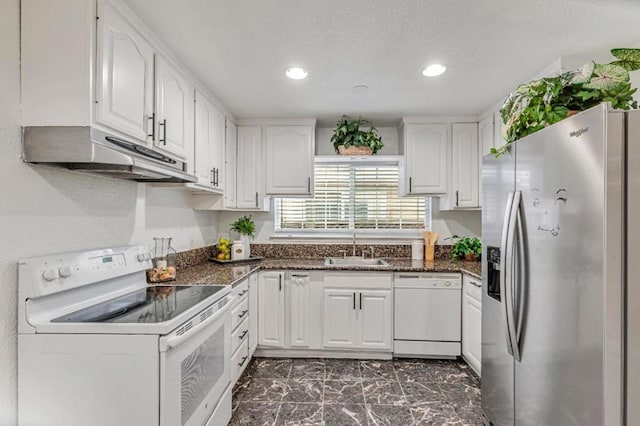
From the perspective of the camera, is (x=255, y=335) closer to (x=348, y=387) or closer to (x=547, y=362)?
(x=348, y=387)

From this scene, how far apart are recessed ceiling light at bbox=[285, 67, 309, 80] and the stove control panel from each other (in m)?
1.54

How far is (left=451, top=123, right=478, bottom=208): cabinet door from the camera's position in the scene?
3.35m

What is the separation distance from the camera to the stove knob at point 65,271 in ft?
4.92

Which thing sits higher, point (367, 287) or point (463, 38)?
point (463, 38)

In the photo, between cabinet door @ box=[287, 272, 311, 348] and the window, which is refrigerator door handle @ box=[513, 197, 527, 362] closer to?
cabinet door @ box=[287, 272, 311, 348]

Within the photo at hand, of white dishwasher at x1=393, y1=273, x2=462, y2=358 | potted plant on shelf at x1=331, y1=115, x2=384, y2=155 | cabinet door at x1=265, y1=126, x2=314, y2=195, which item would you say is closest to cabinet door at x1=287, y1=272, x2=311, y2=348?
white dishwasher at x1=393, y1=273, x2=462, y2=358

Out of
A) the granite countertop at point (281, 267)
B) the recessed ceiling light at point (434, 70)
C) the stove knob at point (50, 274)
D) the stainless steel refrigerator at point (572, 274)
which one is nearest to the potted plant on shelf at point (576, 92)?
the stainless steel refrigerator at point (572, 274)

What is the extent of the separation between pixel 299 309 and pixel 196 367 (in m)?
1.56

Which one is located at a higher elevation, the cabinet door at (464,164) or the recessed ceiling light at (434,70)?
the recessed ceiling light at (434,70)

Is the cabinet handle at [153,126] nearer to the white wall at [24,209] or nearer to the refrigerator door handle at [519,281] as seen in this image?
the white wall at [24,209]

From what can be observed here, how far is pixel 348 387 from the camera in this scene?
260 centimetres

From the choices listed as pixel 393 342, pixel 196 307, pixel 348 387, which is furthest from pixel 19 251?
pixel 393 342

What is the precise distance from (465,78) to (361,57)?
0.87 meters

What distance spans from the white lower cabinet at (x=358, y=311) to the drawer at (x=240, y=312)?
723mm
